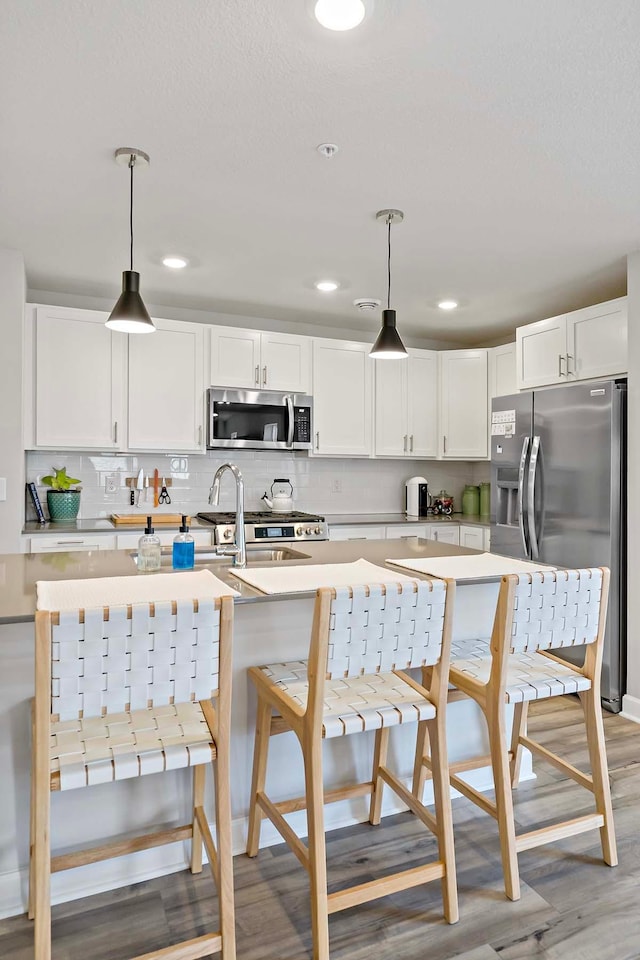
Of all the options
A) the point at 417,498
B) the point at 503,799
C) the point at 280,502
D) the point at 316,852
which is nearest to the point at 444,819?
the point at 503,799

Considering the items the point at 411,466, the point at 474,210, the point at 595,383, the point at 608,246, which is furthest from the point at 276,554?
the point at 411,466

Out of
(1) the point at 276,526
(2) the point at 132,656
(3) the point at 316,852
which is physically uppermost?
(1) the point at 276,526

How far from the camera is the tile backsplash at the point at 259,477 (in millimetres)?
4227

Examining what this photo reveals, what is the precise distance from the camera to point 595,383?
337 centimetres

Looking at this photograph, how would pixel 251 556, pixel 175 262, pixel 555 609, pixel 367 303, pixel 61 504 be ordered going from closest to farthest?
pixel 555 609 → pixel 251 556 → pixel 175 262 → pixel 61 504 → pixel 367 303

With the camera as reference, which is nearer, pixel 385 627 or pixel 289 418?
pixel 385 627

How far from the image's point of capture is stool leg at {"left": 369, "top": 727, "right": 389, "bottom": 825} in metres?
2.08

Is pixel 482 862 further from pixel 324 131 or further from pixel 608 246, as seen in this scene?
pixel 608 246

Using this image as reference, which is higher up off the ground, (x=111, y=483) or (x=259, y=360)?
(x=259, y=360)

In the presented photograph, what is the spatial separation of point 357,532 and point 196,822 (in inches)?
107

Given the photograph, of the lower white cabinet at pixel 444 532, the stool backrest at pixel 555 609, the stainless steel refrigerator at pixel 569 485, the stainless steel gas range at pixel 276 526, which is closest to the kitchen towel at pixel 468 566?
the stool backrest at pixel 555 609

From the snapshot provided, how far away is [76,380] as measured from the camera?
382cm

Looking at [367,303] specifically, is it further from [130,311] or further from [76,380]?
[130,311]

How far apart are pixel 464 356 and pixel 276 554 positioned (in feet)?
9.57
